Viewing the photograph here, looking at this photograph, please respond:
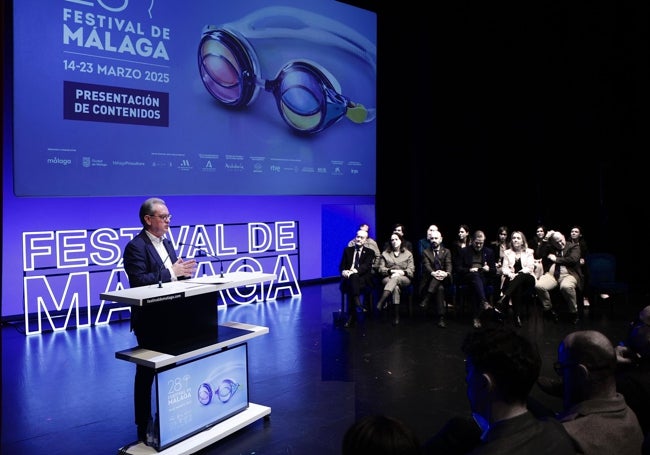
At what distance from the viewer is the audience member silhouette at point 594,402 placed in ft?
5.73

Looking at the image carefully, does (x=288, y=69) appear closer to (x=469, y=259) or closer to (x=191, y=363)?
(x=469, y=259)

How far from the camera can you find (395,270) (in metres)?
6.86

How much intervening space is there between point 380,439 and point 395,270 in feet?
18.4

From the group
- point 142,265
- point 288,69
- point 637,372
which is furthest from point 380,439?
point 288,69

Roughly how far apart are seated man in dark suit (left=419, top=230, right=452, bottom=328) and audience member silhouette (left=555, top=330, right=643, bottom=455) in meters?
4.61

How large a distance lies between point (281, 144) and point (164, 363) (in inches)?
207

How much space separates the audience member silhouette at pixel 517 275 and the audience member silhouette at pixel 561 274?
0.15 metres

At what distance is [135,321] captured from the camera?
123 inches

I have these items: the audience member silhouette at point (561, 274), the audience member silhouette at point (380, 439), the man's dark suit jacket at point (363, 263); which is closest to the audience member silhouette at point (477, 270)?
the audience member silhouette at point (561, 274)

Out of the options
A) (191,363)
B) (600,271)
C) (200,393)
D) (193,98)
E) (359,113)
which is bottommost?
(200,393)

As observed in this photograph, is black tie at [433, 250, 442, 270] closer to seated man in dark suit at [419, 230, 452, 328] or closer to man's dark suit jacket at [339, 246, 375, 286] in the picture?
seated man in dark suit at [419, 230, 452, 328]

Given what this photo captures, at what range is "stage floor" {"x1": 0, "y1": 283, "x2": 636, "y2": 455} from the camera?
3.47 meters

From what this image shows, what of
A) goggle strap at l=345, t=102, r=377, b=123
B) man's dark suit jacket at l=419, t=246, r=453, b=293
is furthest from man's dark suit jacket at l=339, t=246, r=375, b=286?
goggle strap at l=345, t=102, r=377, b=123

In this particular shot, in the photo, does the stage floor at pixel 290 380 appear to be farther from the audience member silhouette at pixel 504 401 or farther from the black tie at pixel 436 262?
the audience member silhouette at pixel 504 401
